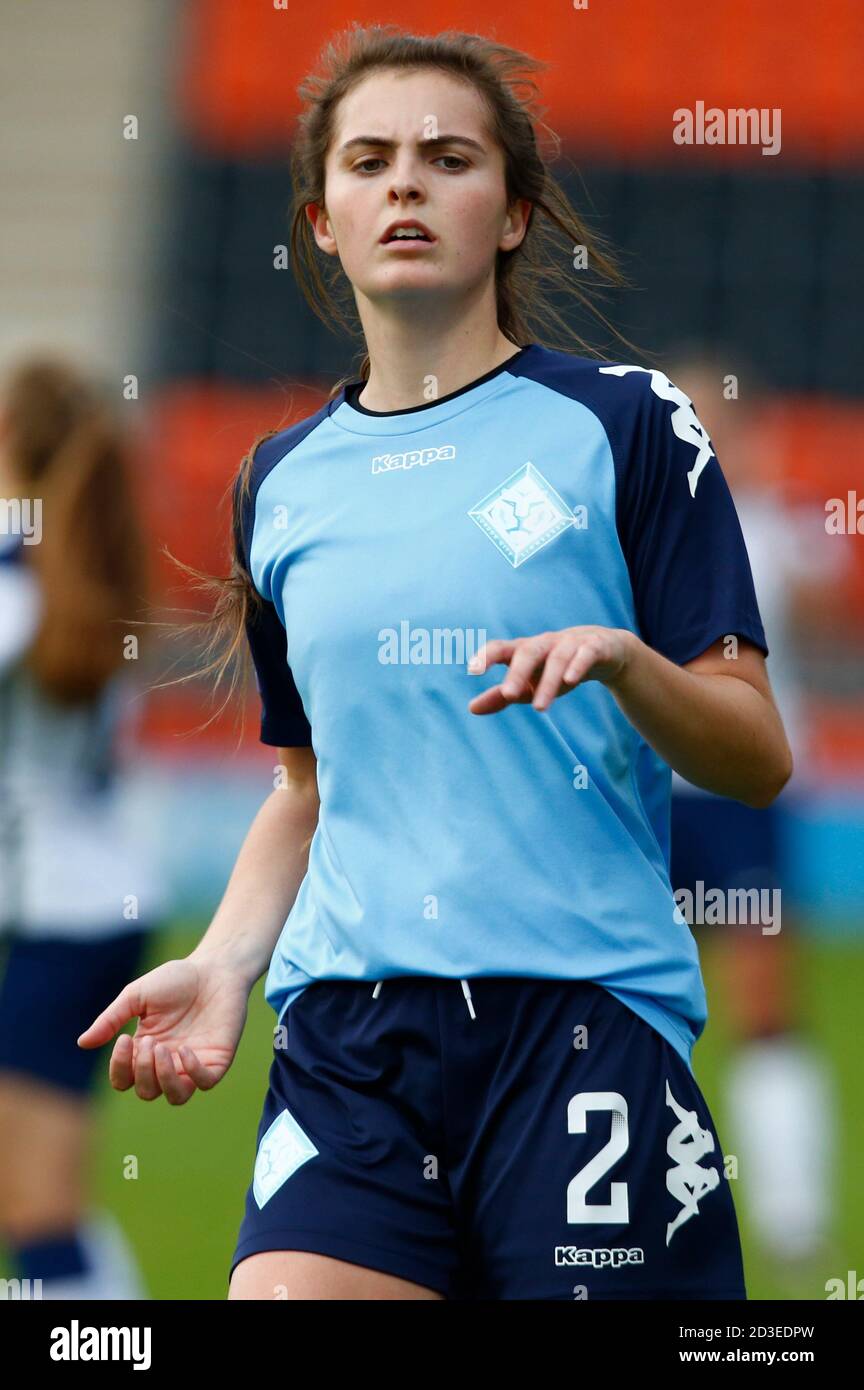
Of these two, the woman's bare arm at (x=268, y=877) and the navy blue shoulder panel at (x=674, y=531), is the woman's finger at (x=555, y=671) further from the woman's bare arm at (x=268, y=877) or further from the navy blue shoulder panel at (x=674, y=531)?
the woman's bare arm at (x=268, y=877)

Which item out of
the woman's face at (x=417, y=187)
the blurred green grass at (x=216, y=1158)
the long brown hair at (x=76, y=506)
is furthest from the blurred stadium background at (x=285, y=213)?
the woman's face at (x=417, y=187)

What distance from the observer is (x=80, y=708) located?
13.3ft

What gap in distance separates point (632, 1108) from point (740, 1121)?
326cm

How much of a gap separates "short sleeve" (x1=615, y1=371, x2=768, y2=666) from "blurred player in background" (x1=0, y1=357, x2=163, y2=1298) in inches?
74.4

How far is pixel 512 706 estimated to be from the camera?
229cm

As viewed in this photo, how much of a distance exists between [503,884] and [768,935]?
352 cm

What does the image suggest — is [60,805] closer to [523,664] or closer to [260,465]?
[260,465]

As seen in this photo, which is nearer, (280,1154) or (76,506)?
(280,1154)

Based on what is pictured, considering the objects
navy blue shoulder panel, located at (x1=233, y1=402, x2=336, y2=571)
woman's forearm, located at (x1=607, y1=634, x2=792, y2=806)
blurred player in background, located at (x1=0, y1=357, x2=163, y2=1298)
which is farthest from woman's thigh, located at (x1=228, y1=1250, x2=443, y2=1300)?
blurred player in background, located at (x1=0, y1=357, x2=163, y2=1298)

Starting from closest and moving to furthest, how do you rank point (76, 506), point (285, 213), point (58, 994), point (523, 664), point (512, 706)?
point (523, 664) < point (512, 706) < point (58, 994) < point (76, 506) < point (285, 213)

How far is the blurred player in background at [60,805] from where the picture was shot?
376 cm

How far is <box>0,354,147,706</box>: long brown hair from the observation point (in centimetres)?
404

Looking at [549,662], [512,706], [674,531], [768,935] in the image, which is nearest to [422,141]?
[674,531]
